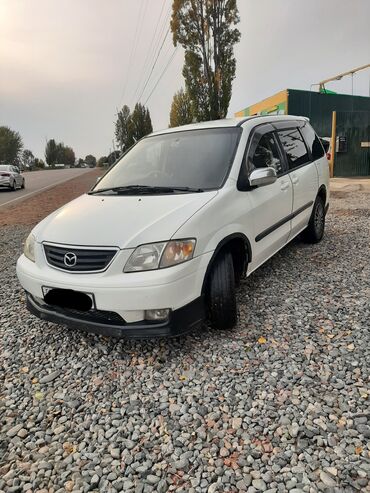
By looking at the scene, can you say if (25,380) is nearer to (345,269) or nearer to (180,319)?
(180,319)

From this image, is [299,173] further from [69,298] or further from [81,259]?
[69,298]

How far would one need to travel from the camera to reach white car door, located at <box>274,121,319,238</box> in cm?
439

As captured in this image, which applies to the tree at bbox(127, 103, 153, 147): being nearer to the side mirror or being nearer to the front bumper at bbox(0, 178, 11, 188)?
the front bumper at bbox(0, 178, 11, 188)

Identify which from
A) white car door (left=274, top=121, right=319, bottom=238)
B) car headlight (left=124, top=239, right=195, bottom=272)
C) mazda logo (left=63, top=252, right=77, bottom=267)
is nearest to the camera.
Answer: car headlight (left=124, top=239, right=195, bottom=272)

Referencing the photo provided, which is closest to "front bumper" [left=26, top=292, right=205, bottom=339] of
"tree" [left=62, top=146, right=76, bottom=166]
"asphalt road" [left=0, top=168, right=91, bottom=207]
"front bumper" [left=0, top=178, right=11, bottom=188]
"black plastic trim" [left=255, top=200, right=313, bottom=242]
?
"black plastic trim" [left=255, top=200, right=313, bottom=242]

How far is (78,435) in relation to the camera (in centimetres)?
212

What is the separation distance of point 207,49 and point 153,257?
16434mm

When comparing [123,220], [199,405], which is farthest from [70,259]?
[199,405]

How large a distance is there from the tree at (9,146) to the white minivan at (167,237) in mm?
85918

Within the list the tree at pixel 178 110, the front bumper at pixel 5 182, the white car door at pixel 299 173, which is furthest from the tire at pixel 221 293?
the tree at pixel 178 110

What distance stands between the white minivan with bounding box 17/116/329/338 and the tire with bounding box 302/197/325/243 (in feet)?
4.20

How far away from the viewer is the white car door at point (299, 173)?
4.39 m

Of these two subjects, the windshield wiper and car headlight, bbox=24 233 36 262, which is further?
the windshield wiper

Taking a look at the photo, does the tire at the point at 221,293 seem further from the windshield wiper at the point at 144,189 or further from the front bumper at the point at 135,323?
the windshield wiper at the point at 144,189
